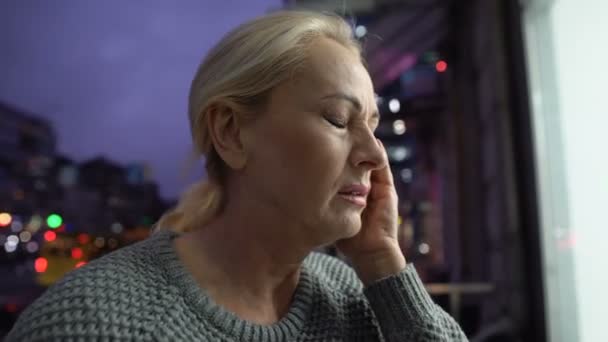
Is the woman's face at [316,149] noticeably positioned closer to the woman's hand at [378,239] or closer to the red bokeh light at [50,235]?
the woman's hand at [378,239]

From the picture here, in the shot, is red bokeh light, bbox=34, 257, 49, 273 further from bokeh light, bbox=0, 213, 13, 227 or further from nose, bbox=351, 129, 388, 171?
nose, bbox=351, 129, 388, 171

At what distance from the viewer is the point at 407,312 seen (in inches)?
29.8

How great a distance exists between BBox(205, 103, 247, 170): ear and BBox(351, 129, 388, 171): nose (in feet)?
0.54

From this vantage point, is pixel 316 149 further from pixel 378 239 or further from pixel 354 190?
pixel 378 239

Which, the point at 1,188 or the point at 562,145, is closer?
the point at 562,145

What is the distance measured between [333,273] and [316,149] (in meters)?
0.35

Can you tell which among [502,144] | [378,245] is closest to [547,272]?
[502,144]

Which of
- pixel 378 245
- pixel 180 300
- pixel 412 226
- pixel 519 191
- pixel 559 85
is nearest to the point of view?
pixel 180 300

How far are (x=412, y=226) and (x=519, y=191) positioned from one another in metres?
0.67

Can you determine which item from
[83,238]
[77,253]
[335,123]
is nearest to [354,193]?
[335,123]

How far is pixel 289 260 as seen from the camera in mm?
763

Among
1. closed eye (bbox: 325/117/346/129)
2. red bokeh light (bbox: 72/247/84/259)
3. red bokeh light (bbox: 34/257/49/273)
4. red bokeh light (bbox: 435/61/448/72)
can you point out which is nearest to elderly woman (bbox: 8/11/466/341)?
closed eye (bbox: 325/117/346/129)

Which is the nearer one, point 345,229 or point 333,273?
point 345,229

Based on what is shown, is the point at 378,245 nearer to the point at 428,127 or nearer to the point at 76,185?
the point at 76,185
